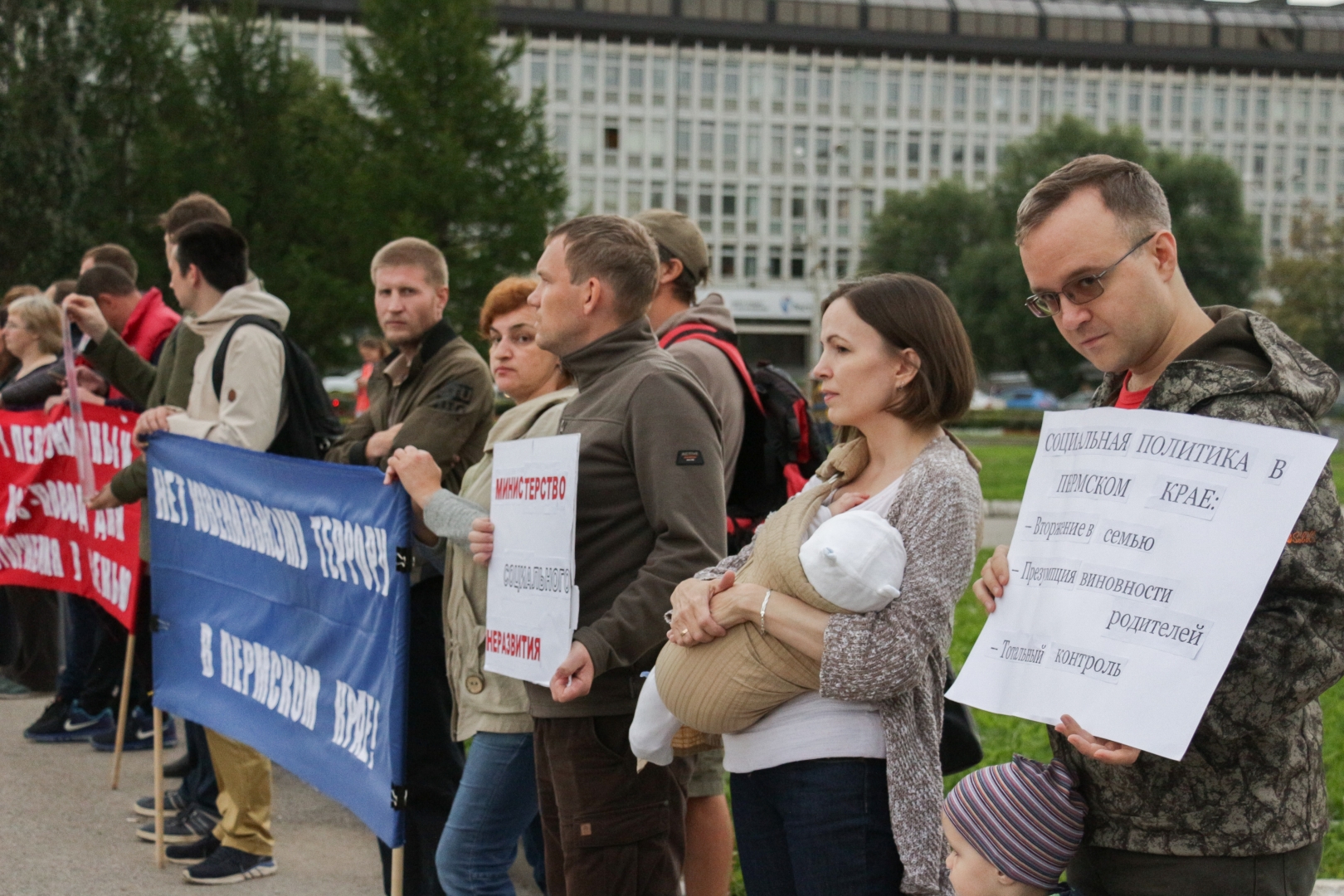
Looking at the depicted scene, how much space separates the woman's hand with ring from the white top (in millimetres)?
202

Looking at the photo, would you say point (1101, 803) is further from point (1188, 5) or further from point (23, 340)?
point (1188, 5)

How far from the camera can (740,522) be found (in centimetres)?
466

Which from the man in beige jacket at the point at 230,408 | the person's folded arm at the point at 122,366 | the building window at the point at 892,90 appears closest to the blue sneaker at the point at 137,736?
the person's folded arm at the point at 122,366

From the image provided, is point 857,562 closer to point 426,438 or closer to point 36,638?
point 426,438

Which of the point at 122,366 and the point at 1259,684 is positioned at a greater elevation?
the point at 1259,684

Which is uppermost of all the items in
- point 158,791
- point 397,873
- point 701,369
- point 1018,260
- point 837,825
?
point 701,369

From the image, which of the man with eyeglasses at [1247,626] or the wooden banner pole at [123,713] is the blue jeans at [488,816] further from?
the wooden banner pole at [123,713]

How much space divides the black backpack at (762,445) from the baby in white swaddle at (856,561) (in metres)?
1.93

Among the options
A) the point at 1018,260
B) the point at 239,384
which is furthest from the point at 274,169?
the point at 1018,260

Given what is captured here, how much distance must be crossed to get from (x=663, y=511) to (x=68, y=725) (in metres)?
5.42

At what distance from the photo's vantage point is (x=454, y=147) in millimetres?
31234

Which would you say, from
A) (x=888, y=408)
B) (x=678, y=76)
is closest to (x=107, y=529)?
(x=888, y=408)

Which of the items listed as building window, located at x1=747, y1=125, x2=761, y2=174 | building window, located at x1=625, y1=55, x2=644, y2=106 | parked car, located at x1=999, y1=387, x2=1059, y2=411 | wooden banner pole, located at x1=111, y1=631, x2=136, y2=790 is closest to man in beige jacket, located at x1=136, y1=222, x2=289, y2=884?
wooden banner pole, located at x1=111, y1=631, x2=136, y2=790

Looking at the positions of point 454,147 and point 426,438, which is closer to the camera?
point 426,438
